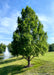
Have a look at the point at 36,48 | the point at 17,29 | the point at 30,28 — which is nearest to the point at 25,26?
the point at 30,28

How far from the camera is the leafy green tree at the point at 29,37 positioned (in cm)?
1271

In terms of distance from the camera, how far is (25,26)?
45.4 feet

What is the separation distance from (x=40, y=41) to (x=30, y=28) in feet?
11.3

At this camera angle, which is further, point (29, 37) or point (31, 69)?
point (31, 69)

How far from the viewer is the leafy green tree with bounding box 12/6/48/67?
41.7 ft

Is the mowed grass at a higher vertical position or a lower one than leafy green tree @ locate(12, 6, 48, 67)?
lower

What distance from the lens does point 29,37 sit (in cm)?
1258

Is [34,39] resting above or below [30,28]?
below

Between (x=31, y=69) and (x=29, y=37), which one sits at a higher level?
(x=29, y=37)

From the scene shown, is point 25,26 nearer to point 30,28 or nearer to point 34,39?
point 30,28

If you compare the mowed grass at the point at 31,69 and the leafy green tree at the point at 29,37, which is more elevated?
the leafy green tree at the point at 29,37

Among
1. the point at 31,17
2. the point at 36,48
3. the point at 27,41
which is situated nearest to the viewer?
the point at 27,41

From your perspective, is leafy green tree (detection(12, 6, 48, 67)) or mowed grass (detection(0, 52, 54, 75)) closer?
mowed grass (detection(0, 52, 54, 75))

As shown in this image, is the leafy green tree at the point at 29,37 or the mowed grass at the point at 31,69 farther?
the leafy green tree at the point at 29,37
